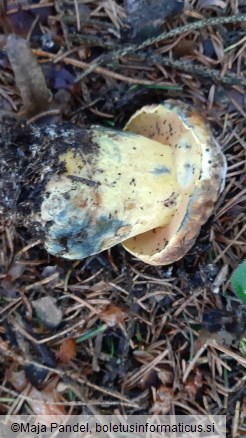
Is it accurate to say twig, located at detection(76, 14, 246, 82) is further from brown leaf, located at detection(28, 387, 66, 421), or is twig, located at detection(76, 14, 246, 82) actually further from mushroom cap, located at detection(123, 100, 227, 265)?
brown leaf, located at detection(28, 387, 66, 421)

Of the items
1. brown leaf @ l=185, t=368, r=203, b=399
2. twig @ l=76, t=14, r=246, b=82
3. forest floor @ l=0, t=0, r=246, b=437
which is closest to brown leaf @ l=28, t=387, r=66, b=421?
forest floor @ l=0, t=0, r=246, b=437

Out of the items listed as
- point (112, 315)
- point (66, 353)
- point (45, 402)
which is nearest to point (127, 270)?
point (112, 315)

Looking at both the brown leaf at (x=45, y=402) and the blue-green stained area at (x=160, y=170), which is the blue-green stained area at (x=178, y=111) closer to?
the blue-green stained area at (x=160, y=170)

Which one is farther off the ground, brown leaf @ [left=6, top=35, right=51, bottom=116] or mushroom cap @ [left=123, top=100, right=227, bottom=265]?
brown leaf @ [left=6, top=35, right=51, bottom=116]

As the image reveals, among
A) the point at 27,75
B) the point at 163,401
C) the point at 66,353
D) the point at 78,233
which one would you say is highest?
the point at 27,75

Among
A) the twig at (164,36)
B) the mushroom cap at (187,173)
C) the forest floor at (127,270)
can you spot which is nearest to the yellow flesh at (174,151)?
the mushroom cap at (187,173)

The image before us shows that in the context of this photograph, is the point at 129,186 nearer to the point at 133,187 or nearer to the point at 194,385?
the point at 133,187

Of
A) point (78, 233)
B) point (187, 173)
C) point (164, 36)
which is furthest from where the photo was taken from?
point (164, 36)

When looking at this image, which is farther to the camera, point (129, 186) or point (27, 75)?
point (27, 75)
